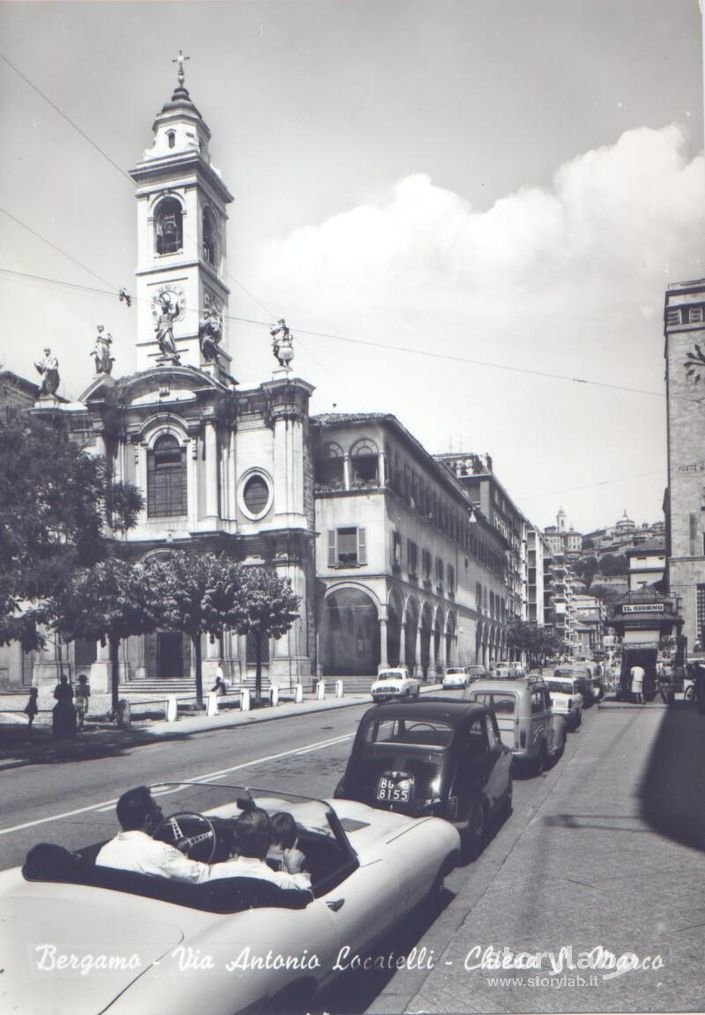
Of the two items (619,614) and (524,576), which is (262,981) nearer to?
(619,614)

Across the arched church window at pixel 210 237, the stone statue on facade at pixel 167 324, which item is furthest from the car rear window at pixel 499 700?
the arched church window at pixel 210 237

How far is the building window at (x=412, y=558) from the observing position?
171ft

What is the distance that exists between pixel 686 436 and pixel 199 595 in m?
19.6

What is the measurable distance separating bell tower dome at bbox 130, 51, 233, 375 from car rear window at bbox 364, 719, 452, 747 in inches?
1522

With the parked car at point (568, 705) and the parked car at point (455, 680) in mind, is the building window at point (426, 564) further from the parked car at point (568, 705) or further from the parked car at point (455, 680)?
the parked car at point (568, 705)

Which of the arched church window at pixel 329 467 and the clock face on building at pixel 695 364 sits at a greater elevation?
the arched church window at pixel 329 467

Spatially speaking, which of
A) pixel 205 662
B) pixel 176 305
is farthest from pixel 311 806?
pixel 176 305

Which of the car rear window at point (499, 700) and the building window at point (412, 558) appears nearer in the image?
the car rear window at point (499, 700)

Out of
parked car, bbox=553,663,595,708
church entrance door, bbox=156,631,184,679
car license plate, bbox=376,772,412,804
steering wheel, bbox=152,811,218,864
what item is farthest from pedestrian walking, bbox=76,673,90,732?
steering wheel, bbox=152,811,218,864

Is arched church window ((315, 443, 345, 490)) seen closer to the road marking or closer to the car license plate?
the road marking

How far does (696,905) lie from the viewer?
6.28m

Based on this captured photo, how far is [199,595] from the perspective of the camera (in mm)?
30297

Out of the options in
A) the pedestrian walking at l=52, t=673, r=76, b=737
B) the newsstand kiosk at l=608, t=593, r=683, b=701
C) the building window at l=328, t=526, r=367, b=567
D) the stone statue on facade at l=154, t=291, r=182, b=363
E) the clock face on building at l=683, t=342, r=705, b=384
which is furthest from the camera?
the building window at l=328, t=526, r=367, b=567

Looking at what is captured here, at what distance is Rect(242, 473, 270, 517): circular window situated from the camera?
45281 mm
